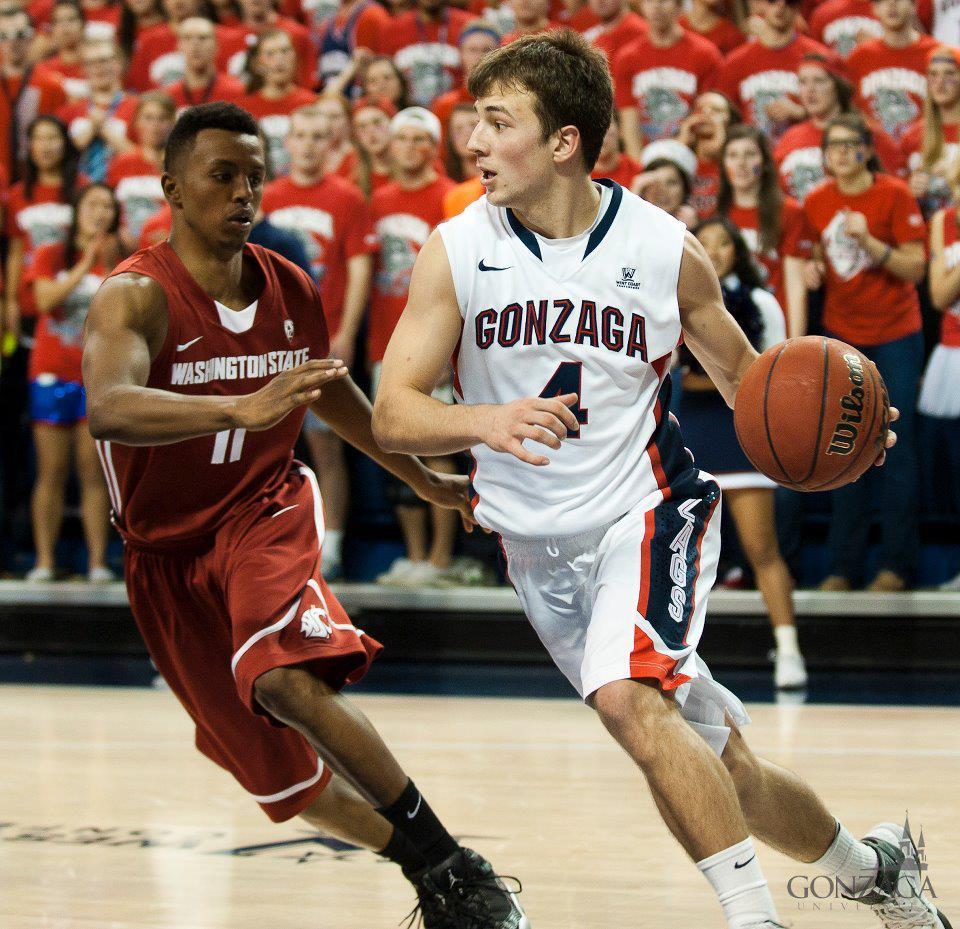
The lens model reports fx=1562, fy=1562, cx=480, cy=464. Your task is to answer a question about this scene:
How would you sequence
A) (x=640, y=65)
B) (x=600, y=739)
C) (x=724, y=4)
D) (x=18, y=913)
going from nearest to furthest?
(x=18, y=913) < (x=600, y=739) < (x=640, y=65) < (x=724, y=4)

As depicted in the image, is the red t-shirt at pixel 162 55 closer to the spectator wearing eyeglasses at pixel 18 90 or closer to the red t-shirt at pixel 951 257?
the spectator wearing eyeglasses at pixel 18 90

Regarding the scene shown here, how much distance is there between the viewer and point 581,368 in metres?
2.86

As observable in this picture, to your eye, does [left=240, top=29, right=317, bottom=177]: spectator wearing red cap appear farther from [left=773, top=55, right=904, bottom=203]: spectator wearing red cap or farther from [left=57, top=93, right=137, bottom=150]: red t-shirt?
[left=773, top=55, right=904, bottom=203]: spectator wearing red cap

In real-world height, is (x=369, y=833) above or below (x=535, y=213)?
below

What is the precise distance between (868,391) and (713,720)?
684 mm

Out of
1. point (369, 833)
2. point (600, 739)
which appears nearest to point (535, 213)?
point (369, 833)

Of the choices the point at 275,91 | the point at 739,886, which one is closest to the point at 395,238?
the point at 275,91

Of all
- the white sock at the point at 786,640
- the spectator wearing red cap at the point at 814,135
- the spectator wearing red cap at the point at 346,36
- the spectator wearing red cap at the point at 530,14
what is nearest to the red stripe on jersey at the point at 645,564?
the white sock at the point at 786,640

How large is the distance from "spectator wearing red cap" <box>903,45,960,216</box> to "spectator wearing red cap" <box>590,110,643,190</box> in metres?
1.22

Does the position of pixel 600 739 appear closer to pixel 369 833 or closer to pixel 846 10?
pixel 369 833

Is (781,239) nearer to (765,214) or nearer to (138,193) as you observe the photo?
(765,214)

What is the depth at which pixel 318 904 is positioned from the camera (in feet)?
11.4

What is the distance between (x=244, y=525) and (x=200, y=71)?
18.2 feet

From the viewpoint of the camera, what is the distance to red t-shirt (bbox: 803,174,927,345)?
655cm
